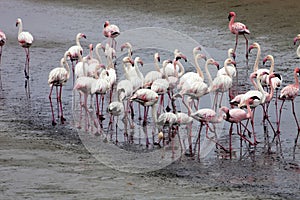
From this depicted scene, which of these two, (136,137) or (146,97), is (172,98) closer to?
(146,97)

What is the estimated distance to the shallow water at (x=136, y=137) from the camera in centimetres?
786

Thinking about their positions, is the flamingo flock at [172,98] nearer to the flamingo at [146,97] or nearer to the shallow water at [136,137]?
the flamingo at [146,97]

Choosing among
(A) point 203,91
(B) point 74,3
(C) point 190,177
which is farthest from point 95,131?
(B) point 74,3

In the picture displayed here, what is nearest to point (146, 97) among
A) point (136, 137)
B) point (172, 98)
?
point (136, 137)

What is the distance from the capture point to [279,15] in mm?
17359

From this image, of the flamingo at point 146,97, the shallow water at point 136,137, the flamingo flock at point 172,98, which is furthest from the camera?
the flamingo at point 146,97

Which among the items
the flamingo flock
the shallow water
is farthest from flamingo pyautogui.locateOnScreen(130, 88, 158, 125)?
the shallow water

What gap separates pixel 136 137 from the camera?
9.84m

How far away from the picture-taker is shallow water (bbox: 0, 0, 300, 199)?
25.8 ft

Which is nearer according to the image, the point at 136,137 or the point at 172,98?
the point at 136,137

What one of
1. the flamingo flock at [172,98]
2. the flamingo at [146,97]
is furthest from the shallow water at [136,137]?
the flamingo at [146,97]

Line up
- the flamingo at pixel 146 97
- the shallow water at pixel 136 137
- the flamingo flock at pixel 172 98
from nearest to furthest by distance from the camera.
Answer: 1. the shallow water at pixel 136 137
2. the flamingo flock at pixel 172 98
3. the flamingo at pixel 146 97

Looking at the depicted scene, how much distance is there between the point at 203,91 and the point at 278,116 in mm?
1081

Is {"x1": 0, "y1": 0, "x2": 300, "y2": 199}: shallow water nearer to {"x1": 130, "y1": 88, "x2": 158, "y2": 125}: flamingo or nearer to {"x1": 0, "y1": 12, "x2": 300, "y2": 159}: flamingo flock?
{"x1": 0, "y1": 12, "x2": 300, "y2": 159}: flamingo flock
